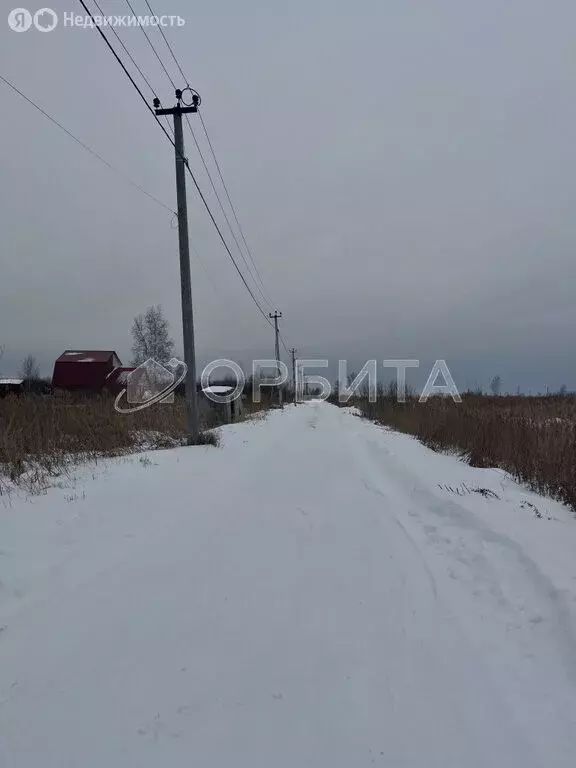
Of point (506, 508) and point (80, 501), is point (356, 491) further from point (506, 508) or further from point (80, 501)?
point (80, 501)

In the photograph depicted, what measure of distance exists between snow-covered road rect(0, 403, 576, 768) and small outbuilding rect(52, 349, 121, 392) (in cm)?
3768

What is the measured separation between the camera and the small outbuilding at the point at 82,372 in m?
38.9

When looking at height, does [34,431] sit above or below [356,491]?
above

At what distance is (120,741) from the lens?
1.64 m

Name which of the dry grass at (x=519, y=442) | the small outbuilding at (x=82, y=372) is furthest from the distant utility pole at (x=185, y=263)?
the small outbuilding at (x=82, y=372)

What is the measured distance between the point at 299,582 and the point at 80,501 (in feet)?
9.16

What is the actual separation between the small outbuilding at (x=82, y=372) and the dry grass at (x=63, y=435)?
97.5 feet

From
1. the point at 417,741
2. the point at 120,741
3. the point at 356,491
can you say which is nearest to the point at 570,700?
the point at 417,741

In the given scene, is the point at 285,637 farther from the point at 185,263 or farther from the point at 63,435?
the point at 185,263

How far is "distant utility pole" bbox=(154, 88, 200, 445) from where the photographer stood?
31.0 feet
